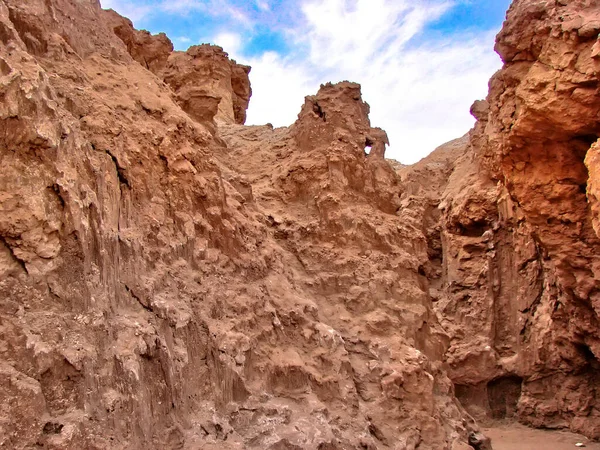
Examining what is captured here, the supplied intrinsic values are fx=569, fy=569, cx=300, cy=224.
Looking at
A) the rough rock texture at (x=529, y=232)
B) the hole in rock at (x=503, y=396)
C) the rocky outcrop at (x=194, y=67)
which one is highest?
the rocky outcrop at (x=194, y=67)

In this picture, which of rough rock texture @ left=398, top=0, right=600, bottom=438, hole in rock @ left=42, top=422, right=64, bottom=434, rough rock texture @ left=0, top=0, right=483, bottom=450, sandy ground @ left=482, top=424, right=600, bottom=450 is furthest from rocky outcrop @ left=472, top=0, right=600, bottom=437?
hole in rock @ left=42, top=422, right=64, bottom=434

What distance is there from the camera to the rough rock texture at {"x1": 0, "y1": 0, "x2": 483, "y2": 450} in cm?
445

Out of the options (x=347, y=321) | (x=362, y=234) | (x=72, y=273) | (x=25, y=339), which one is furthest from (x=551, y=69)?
(x=25, y=339)

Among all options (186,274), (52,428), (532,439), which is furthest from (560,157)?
(52,428)

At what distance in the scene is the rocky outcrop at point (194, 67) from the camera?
41.9 ft

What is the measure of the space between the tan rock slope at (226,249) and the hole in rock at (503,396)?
371 cm

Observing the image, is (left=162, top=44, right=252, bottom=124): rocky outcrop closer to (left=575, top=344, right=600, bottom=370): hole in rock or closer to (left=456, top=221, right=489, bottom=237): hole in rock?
(left=456, top=221, right=489, bottom=237): hole in rock

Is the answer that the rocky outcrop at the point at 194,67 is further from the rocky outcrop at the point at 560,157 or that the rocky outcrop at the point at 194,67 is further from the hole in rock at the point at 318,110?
the rocky outcrop at the point at 560,157

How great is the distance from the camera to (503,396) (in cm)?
1630

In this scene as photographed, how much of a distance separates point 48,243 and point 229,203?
3.05 m

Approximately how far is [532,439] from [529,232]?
17.5 ft

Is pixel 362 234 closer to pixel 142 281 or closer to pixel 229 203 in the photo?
pixel 229 203

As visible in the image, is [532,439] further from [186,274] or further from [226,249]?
[186,274]

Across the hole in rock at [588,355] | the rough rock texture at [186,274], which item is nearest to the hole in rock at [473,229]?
the hole in rock at [588,355]
